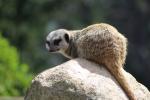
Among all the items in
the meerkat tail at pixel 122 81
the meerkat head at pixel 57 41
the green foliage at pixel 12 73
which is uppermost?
the meerkat head at pixel 57 41

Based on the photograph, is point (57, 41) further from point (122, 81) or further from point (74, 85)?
point (74, 85)

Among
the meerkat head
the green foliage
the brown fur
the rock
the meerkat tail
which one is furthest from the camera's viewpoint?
the green foliage

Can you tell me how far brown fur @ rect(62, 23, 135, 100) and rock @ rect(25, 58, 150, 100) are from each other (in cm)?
43

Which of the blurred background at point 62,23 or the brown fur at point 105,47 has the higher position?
the brown fur at point 105,47

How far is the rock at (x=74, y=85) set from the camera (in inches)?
412

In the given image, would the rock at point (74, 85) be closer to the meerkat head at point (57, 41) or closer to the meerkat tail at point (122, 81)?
the meerkat tail at point (122, 81)

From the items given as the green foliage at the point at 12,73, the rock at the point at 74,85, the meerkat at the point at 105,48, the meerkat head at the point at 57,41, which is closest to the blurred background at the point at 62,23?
the green foliage at the point at 12,73

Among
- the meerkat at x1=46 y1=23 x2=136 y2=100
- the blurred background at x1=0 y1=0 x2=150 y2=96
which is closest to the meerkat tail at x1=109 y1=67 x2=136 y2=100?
the meerkat at x1=46 y1=23 x2=136 y2=100

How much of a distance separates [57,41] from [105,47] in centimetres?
170

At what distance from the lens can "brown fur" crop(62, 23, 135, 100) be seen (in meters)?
11.4

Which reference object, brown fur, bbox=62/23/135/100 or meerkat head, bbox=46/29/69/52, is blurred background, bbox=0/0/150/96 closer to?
meerkat head, bbox=46/29/69/52

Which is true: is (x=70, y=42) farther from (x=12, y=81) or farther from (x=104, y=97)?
(x=12, y=81)

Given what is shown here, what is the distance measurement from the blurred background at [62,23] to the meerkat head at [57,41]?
33.1 feet

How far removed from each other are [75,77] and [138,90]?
3.54 feet
